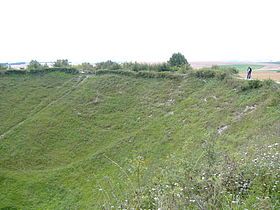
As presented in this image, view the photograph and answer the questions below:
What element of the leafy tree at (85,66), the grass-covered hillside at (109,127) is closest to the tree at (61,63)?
the leafy tree at (85,66)

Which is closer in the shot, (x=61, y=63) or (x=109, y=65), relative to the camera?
(x=109, y=65)

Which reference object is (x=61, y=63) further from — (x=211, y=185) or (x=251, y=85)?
(x=211, y=185)

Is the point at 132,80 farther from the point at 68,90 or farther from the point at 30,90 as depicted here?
the point at 30,90

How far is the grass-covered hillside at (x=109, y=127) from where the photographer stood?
18797 millimetres

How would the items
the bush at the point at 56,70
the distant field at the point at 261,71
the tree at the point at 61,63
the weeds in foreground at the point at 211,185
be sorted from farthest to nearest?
the tree at the point at 61,63 → the bush at the point at 56,70 → the distant field at the point at 261,71 → the weeds in foreground at the point at 211,185

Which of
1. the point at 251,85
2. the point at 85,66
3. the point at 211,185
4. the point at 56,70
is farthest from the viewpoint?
the point at 85,66

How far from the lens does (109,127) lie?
2695 centimetres

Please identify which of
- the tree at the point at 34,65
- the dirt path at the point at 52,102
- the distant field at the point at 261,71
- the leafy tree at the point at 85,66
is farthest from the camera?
the tree at the point at 34,65

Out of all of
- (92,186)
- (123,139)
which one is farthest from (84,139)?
(92,186)

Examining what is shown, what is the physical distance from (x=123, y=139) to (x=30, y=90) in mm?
16043

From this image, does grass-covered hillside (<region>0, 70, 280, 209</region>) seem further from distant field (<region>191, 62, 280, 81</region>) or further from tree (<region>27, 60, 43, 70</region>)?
distant field (<region>191, 62, 280, 81</region>)

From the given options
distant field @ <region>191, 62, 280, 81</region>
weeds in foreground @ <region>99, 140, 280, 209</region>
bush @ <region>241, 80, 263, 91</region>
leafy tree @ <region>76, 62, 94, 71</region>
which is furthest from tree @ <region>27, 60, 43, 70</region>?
weeds in foreground @ <region>99, 140, 280, 209</region>

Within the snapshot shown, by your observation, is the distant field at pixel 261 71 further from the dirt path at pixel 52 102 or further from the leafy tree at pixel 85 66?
Result: the dirt path at pixel 52 102

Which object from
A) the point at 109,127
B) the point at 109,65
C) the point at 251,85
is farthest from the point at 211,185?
the point at 109,65
